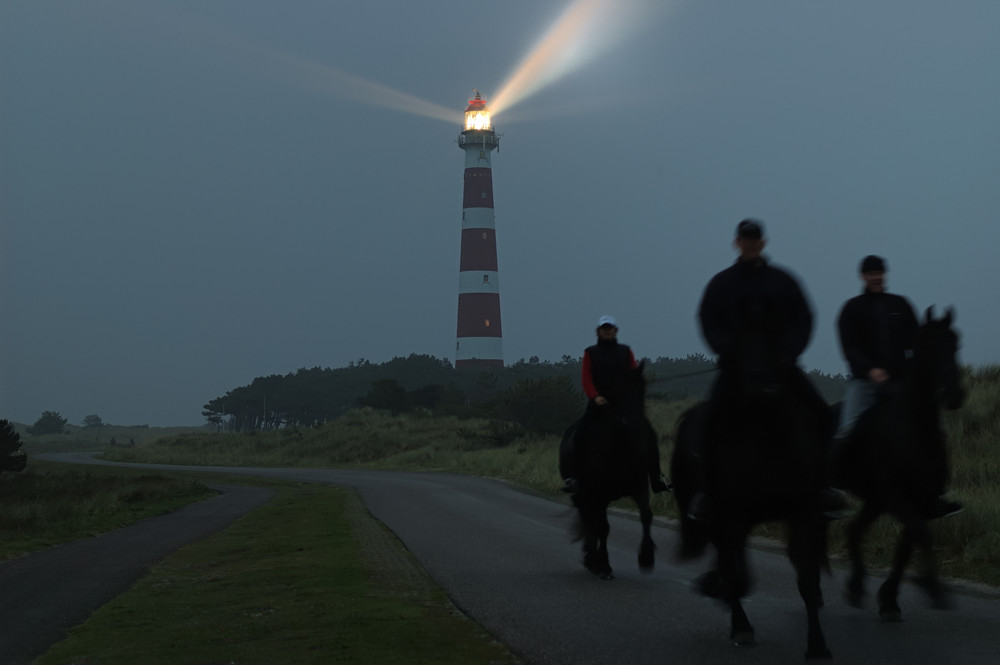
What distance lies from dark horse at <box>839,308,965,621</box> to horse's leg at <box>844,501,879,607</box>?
20.3 inches

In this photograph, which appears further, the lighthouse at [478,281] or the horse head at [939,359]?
the lighthouse at [478,281]

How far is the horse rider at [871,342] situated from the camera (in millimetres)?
8258

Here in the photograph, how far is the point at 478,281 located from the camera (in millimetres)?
73938

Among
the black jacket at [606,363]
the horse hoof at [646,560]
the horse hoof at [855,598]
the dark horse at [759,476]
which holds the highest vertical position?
the black jacket at [606,363]

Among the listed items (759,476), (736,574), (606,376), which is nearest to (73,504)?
(606,376)

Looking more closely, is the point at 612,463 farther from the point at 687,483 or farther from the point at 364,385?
the point at 364,385

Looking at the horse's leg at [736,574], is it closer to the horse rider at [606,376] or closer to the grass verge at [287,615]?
the grass verge at [287,615]

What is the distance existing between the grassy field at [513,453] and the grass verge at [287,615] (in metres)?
5.53

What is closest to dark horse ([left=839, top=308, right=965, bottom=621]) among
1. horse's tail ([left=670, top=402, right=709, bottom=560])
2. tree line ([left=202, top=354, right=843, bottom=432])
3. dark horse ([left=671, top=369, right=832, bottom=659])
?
dark horse ([left=671, top=369, right=832, bottom=659])

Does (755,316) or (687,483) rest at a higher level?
(755,316)

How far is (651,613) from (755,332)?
2791 mm

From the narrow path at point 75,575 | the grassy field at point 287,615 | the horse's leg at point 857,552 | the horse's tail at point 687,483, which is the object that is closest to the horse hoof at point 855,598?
the horse's leg at point 857,552

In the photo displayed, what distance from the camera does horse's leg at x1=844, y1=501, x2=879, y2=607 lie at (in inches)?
341

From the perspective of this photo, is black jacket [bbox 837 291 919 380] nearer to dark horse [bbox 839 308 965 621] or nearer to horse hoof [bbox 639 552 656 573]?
dark horse [bbox 839 308 965 621]
